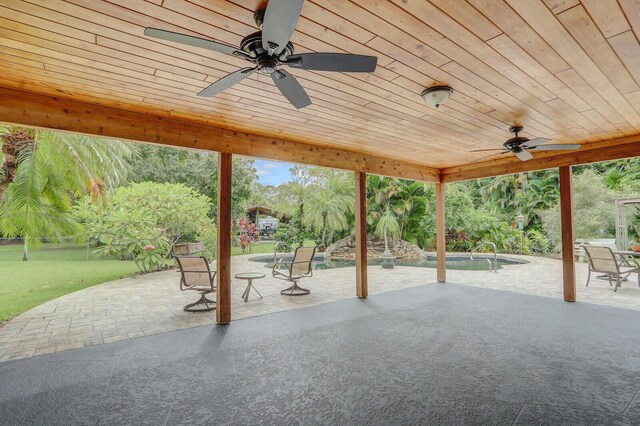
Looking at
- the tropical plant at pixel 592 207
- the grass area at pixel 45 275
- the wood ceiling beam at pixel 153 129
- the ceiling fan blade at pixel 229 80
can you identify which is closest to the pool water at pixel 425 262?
the tropical plant at pixel 592 207

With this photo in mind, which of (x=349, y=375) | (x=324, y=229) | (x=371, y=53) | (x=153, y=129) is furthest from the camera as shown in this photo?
(x=324, y=229)

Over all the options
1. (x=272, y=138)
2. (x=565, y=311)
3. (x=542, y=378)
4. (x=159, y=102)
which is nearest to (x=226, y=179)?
(x=272, y=138)

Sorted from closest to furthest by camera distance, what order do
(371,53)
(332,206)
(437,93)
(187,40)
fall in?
(187,40)
(371,53)
(437,93)
(332,206)

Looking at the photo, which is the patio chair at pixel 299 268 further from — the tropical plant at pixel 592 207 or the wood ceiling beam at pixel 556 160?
the tropical plant at pixel 592 207

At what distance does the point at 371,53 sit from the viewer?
8.16ft

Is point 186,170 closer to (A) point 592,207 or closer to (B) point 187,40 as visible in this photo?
(B) point 187,40

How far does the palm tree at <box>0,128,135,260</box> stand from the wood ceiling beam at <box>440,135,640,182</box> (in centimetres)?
727

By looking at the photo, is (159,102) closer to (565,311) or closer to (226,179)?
(226,179)

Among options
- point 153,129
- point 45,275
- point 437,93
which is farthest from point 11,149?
point 437,93

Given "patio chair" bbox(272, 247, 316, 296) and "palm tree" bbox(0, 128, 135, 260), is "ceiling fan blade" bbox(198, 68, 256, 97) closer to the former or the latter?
"patio chair" bbox(272, 247, 316, 296)

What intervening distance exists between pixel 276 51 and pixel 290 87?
415 millimetres

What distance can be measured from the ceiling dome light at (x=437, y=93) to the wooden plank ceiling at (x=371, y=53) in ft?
0.23

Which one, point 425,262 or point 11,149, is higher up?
point 11,149

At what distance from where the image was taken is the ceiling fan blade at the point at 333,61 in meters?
1.96
